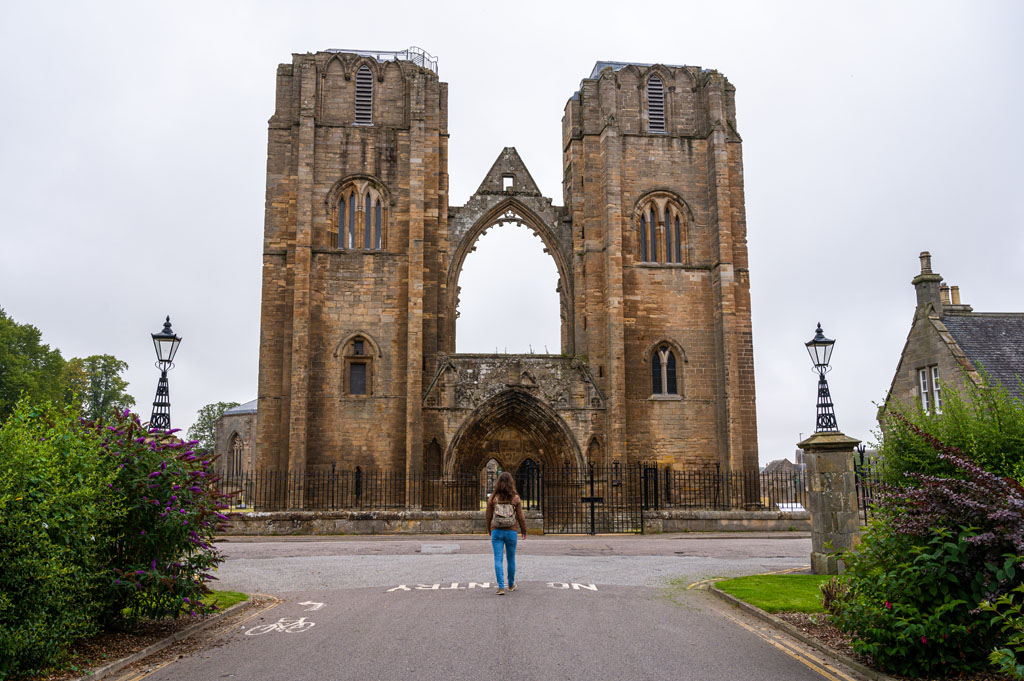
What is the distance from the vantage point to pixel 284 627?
9109 millimetres

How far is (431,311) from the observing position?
3061cm

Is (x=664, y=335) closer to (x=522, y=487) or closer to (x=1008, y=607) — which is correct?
(x=522, y=487)

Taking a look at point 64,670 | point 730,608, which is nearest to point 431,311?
point 730,608

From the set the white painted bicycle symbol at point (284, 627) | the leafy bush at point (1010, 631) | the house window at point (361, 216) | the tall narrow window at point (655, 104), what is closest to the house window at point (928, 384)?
the tall narrow window at point (655, 104)

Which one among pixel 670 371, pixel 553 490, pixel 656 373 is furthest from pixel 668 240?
pixel 553 490

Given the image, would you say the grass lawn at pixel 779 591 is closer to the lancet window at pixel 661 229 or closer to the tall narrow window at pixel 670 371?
the tall narrow window at pixel 670 371

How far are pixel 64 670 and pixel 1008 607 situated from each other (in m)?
7.81

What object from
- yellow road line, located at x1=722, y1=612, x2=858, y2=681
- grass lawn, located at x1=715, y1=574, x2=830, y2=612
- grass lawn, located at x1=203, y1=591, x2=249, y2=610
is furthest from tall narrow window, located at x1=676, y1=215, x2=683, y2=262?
grass lawn, located at x1=203, y1=591, x2=249, y2=610

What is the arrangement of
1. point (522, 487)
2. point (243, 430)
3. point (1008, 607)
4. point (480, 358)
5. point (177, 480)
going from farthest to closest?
point (243, 430), point (522, 487), point (480, 358), point (177, 480), point (1008, 607)

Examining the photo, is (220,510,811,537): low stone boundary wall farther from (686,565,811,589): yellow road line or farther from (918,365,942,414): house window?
(918,365,942,414): house window

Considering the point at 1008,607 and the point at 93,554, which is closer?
the point at 1008,607

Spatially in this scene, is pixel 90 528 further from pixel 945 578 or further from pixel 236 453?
pixel 236 453

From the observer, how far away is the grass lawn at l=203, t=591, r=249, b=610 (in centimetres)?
1020

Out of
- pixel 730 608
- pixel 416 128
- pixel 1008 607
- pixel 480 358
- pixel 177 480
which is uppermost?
pixel 416 128
